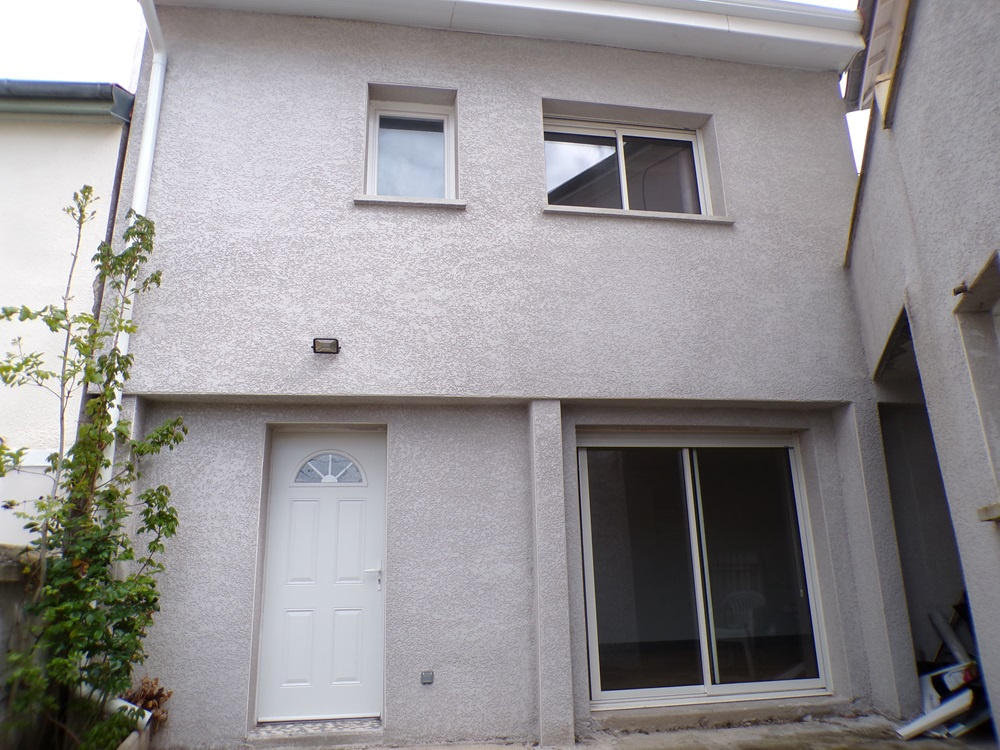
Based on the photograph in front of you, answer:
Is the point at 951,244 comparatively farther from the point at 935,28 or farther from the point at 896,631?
the point at 896,631

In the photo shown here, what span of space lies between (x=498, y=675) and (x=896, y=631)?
3224 mm

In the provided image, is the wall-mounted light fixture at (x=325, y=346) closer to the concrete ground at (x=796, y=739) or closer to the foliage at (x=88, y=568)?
the foliage at (x=88, y=568)

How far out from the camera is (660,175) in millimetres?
6691

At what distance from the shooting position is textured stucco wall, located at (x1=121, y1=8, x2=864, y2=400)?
5.37m

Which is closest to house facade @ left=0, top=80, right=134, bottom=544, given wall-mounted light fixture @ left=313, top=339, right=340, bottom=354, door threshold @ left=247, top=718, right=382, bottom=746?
wall-mounted light fixture @ left=313, top=339, right=340, bottom=354

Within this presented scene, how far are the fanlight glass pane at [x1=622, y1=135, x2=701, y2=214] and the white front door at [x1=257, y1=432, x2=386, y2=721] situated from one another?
347cm

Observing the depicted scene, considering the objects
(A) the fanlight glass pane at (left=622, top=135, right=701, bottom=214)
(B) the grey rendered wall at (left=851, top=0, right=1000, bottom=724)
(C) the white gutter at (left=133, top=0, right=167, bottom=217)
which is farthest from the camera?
(A) the fanlight glass pane at (left=622, top=135, right=701, bottom=214)

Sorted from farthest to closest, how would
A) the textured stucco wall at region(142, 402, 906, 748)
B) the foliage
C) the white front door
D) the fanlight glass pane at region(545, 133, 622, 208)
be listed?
the fanlight glass pane at region(545, 133, 622, 208) → the white front door → the textured stucco wall at region(142, 402, 906, 748) → the foliage

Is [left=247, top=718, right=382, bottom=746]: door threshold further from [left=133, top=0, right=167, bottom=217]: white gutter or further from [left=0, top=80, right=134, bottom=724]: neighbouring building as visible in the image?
[left=133, top=0, right=167, bottom=217]: white gutter

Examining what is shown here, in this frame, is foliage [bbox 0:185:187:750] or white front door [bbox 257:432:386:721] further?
white front door [bbox 257:432:386:721]

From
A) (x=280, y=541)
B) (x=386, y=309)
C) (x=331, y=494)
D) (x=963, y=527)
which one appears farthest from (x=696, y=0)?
(x=280, y=541)

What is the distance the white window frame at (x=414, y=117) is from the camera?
615 centimetres

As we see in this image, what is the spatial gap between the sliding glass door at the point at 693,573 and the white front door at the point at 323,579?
180cm

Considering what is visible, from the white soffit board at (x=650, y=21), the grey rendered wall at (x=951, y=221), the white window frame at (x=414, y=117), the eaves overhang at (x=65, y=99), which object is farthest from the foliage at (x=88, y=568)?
the grey rendered wall at (x=951, y=221)
